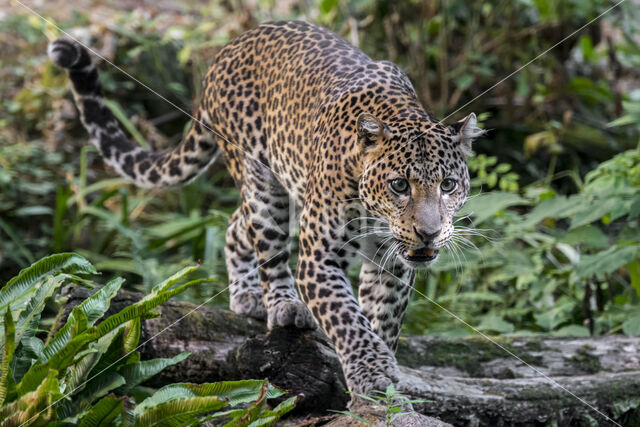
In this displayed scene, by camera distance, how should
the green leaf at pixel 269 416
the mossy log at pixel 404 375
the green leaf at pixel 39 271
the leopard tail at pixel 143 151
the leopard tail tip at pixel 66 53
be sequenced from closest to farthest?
the green leaf at pixel 269 416 < the green leaf at pixel 39 271 < the mossy log at pixel 404 375 < the leopard tail tip at pixel 66 53 < the leopard tail at pixel 143 151

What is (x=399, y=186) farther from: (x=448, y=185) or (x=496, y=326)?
(x=496, y=326)

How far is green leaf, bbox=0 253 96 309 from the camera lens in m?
4.11

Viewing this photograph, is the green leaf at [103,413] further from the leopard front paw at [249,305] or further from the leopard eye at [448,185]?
the leopard front paw at [249,305]

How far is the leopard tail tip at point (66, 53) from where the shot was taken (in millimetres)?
5406

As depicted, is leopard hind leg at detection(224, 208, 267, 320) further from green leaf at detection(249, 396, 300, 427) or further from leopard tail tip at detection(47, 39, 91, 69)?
green leaf at detection(249, 396, 300, 427)

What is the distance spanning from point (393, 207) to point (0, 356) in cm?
227

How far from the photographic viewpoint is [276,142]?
18.0 feet

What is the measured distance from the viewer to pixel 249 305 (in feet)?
18.8

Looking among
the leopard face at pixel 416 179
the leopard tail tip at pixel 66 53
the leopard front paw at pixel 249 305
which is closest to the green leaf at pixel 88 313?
the leopard face at pixel 416 179

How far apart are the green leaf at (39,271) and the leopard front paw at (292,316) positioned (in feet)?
4.46

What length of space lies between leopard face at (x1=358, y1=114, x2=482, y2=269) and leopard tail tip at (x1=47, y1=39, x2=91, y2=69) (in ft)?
8.09

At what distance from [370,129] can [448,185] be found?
562 mm

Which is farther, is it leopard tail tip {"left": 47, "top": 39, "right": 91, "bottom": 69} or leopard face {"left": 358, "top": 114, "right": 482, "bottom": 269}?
leopard tail tip {"left": 47, "top": 39, "right": 91, "bottom": 69}

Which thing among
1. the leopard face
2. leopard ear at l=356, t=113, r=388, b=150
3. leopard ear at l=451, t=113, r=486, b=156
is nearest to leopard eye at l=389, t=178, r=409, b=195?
the leopard face
